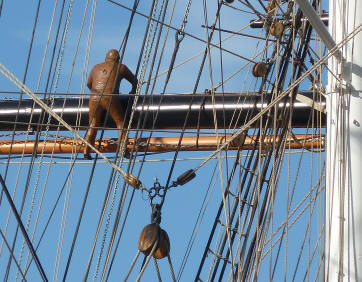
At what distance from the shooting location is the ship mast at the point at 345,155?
6.48 m

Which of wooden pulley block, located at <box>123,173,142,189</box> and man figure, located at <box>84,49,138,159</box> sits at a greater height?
man figure, located at <box>84,49,138,159</box>

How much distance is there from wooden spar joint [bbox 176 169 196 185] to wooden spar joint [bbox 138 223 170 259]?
48 centimetres

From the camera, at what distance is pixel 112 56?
34.9 feet

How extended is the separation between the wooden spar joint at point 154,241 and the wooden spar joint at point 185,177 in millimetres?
475

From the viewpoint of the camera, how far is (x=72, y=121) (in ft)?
37.2

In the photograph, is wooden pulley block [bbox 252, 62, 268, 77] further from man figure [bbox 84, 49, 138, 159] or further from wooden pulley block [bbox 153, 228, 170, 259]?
wooden pulley block [bbox 153, 228, 170, 259]

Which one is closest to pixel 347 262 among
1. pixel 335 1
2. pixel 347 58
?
pixel 347 58

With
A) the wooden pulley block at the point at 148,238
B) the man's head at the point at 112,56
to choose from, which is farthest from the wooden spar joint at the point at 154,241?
the man's head at the point at 112,56

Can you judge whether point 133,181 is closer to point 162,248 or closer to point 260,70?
point 162,248

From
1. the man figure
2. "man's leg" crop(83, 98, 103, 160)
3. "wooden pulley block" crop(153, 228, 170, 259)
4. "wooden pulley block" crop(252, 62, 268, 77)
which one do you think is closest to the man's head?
the man figure

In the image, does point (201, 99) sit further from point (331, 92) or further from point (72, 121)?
point (331, 92)

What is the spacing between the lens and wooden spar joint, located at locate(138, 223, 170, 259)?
695cm

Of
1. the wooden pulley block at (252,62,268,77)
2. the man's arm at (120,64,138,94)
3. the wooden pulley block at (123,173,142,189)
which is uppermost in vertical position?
the man's arm at (120,64,138,94)

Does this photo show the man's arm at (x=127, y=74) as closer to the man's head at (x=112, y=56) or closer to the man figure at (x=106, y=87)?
the man figure at (x=106, y=87)
